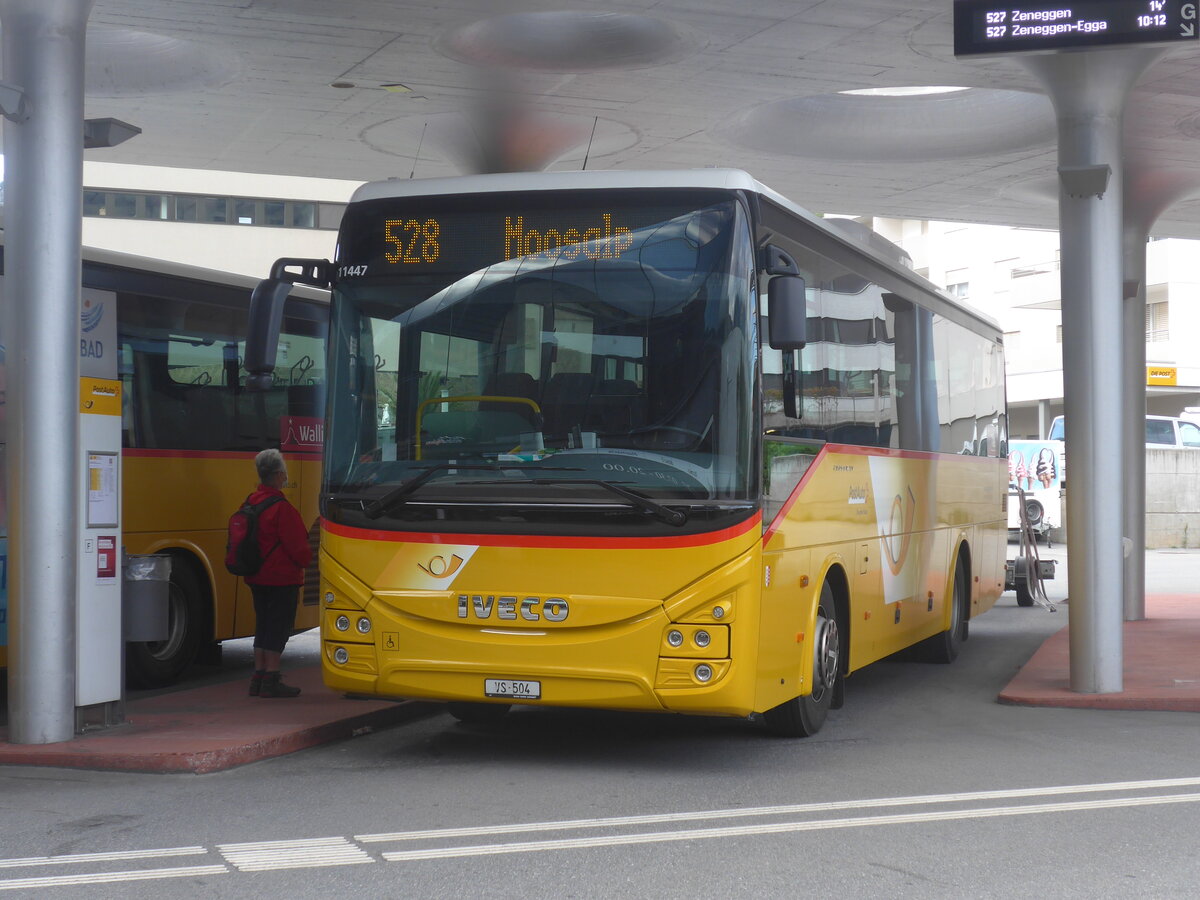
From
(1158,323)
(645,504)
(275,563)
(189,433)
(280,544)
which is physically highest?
(1158,323)

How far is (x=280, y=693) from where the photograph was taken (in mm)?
11039

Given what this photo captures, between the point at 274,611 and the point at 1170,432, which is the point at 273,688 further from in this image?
the point at 1170,432

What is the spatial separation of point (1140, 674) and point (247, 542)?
7491 mm

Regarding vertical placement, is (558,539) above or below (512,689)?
above

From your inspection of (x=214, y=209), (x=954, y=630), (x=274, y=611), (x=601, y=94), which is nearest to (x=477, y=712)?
(x=274, y=611)

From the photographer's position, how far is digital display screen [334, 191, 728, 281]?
8336 mm

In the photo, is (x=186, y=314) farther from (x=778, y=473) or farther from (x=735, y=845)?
(x=735, y=845)

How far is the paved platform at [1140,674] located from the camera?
1109 cm

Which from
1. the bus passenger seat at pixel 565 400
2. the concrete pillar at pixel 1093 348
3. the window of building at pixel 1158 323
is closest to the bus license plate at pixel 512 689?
the bus passenger seat at pixel 565 400

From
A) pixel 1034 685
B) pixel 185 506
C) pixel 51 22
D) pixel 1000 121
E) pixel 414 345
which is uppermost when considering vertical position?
pixel 1000 121

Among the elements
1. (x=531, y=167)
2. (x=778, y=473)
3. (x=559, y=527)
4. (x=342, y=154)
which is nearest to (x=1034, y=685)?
(x=778, y=473)

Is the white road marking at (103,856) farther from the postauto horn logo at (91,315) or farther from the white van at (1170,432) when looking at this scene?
the white van at (1170,432)

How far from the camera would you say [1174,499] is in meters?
37.1

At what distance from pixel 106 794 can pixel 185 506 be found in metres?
4.74
